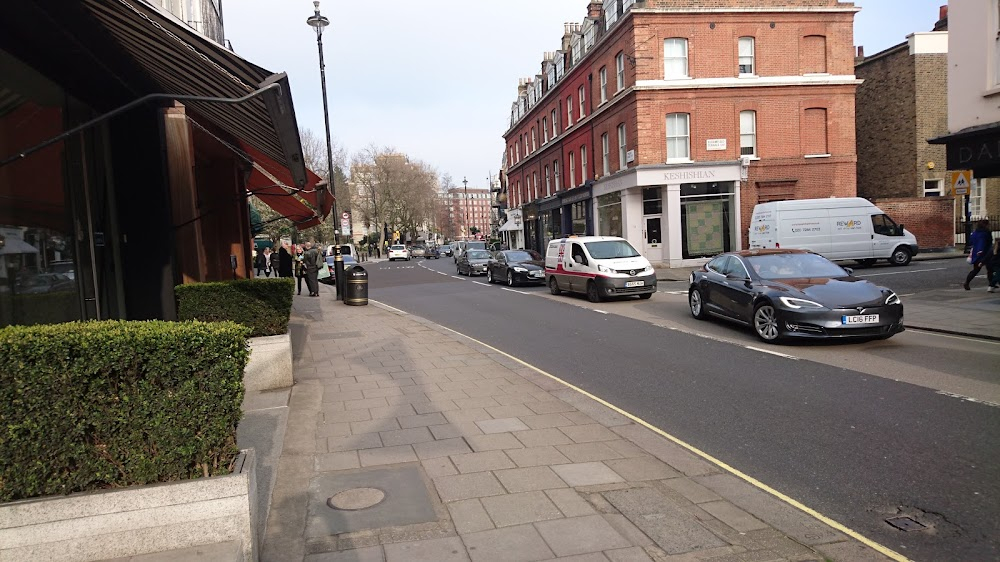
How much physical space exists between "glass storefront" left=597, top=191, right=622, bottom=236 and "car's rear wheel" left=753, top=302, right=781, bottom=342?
19.5 meters

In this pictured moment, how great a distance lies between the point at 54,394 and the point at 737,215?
27.5 metres

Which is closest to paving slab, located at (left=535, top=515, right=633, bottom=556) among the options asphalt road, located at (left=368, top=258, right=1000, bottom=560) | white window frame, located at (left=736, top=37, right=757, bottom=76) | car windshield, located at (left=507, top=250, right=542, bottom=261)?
asphalt road, located at (left=368, top=258, right=1000, bottom=560)

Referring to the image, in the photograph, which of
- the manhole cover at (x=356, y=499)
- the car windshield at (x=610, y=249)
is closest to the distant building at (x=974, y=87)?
the car windshield at (x=610, y=249)

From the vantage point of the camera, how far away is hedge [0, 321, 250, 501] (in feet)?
9.41

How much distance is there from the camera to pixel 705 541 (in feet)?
11.7

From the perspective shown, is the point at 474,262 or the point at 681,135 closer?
the point at 681,135

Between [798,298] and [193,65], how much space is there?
8324 mm

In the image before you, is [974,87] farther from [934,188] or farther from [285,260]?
[934,188]

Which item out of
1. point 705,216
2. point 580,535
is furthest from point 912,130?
point 580,535

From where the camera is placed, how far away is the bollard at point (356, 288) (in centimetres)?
1764

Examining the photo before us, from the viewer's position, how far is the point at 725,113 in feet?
88.6

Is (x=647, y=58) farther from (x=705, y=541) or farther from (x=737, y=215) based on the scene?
(x=705, y=541)

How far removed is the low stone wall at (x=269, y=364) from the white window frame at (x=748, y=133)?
2467 centimetres

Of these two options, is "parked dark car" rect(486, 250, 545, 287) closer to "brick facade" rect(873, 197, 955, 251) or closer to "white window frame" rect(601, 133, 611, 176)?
"white window frame" rect(601, 133, 611, 176)
